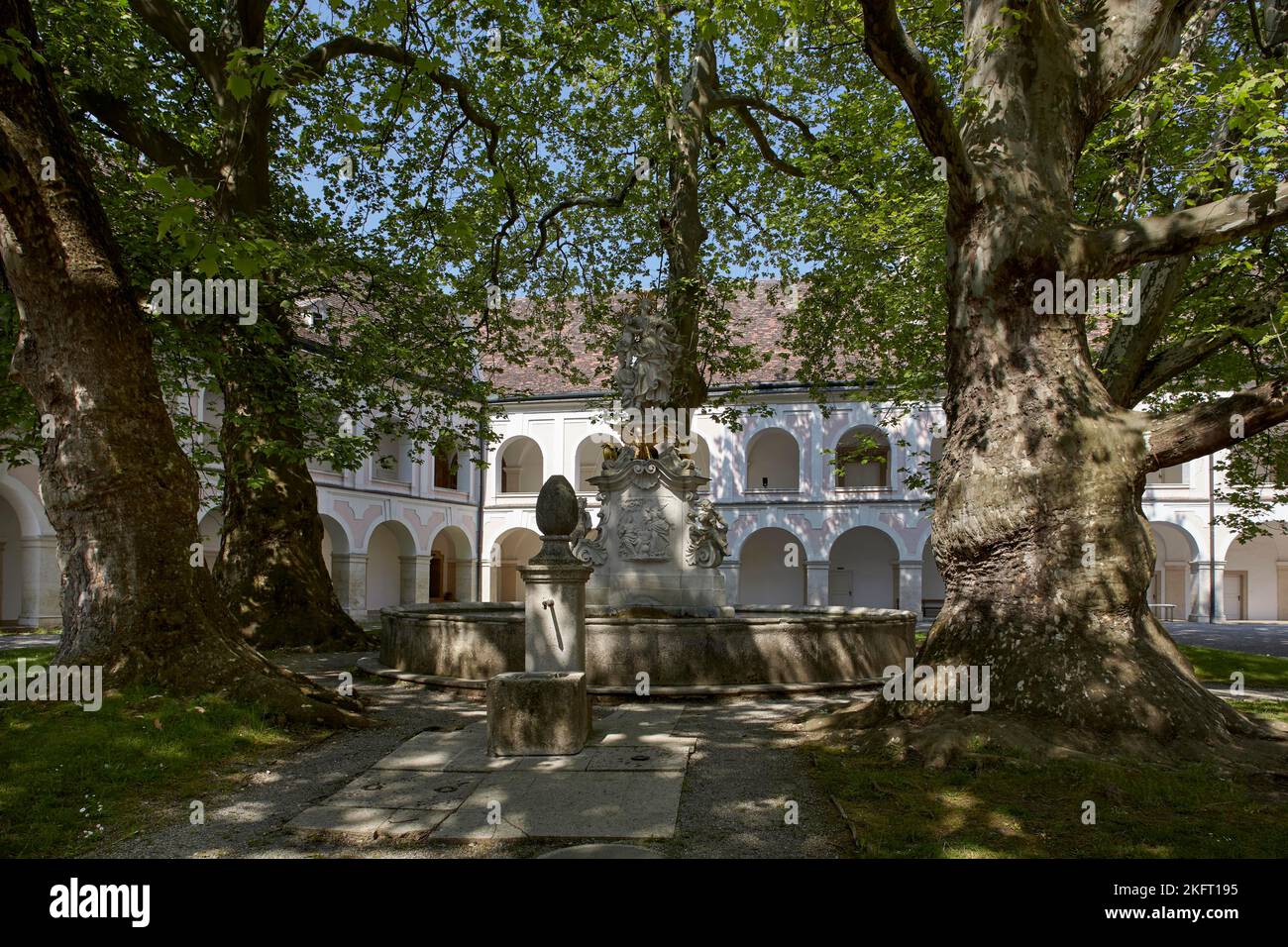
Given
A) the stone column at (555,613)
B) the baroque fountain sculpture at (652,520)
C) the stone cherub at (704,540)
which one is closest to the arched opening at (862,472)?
the baroque fountain sculpture at (652,520)

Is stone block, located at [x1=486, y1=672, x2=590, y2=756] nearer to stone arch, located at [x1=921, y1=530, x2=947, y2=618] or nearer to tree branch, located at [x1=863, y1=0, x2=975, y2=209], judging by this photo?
tree branch, located at [x1=863, y1=0, x2=975, y2=209]

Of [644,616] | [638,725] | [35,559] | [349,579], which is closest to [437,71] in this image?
[644,616]

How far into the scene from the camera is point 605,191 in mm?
17172

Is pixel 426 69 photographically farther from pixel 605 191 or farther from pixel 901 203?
pixel 605 191

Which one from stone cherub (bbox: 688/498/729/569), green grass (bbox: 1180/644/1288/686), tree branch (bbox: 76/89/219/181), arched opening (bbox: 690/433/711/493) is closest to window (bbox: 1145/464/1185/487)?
arched opening (bbox: 690/433/711/493)

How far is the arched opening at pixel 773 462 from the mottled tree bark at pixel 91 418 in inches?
1042

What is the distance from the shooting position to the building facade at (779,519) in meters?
29.4

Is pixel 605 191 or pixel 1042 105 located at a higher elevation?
pixel 605 191

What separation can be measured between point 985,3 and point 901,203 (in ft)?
19.4

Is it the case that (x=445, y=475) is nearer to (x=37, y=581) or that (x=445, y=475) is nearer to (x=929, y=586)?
(x=37, y=581)

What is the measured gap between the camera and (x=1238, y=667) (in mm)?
14180

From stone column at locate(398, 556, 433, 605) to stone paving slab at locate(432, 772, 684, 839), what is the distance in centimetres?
2615

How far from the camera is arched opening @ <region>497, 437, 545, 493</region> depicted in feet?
115

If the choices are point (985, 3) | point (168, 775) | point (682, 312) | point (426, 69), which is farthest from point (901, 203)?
point (168, 775)
